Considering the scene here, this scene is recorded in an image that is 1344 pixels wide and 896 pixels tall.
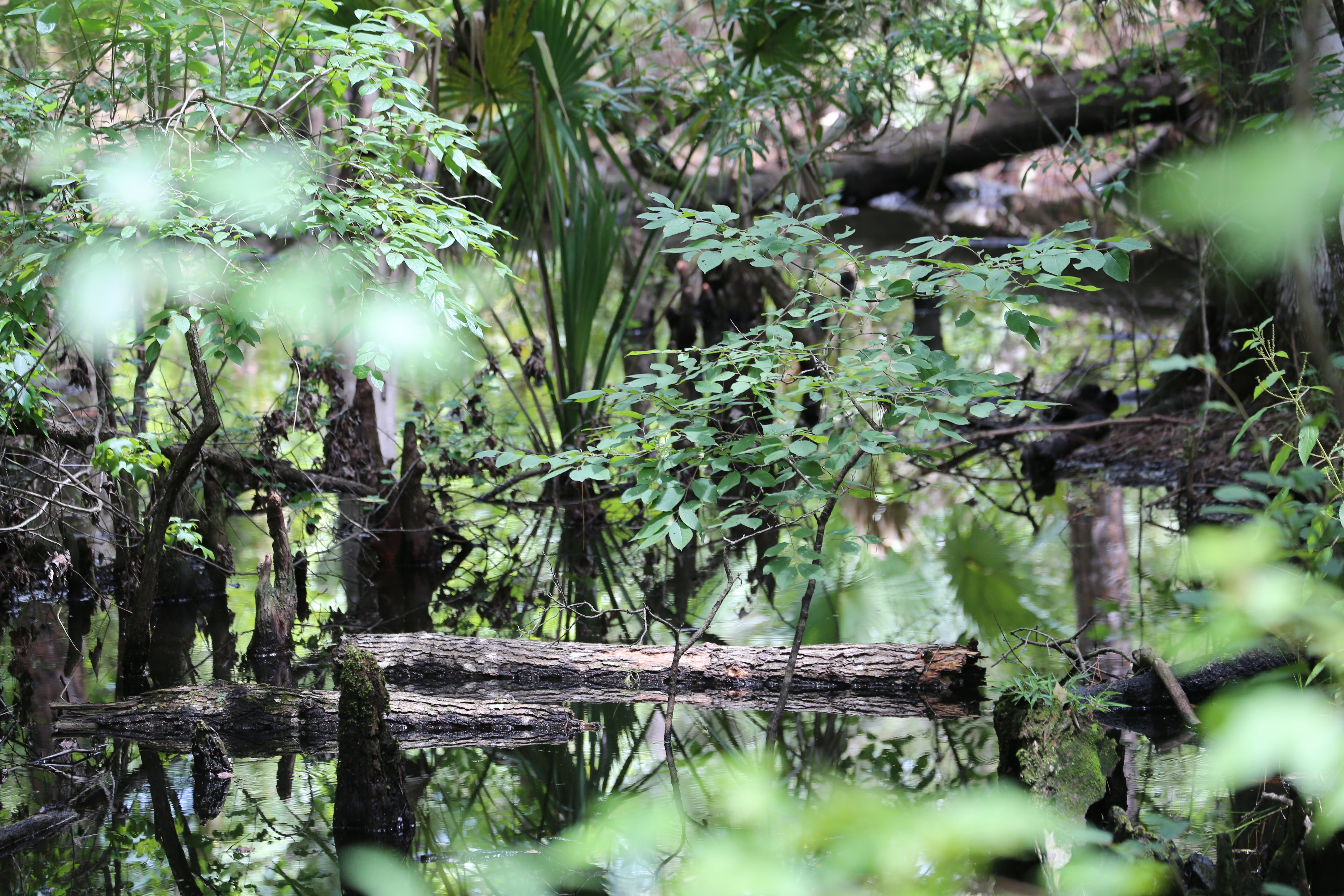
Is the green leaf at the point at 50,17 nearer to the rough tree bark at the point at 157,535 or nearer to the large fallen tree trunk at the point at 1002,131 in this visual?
the rough tree bark at the point at 157,535

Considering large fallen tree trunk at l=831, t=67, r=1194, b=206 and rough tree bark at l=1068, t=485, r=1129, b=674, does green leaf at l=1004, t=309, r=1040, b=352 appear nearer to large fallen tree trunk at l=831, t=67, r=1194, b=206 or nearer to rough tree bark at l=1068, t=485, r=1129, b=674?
rough tree bark at l=1068, t=485, r=1129, b=674

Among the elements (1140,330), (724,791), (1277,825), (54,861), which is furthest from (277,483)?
(1140,330)

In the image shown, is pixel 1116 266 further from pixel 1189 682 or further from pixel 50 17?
pixel 50 17

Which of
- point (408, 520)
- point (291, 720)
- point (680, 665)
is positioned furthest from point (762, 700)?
point (408, 520)

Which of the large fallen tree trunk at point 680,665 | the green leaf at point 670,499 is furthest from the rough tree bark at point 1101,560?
the green leaf at point 670,499

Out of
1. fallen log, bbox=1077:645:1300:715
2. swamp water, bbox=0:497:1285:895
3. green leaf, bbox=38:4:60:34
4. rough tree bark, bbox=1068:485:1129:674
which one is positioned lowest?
swamp water, bbox=0:497:1285:895

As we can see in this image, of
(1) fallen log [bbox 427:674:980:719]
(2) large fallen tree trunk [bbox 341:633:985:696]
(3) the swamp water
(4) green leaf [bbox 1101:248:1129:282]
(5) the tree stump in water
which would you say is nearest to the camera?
(4) green leaf [bbox 1101:248:1129:282]

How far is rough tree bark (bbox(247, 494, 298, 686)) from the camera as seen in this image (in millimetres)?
4238

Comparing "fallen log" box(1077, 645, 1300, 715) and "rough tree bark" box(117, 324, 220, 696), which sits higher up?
"rough tree bark" box(117, 324, 220, 696)

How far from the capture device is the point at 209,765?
10.1 feet

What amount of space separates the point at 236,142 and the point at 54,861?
203cm

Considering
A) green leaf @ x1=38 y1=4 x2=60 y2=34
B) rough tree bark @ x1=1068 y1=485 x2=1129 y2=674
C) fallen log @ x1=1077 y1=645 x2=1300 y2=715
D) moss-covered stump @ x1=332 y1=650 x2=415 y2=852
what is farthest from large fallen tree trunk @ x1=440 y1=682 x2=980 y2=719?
green leaf @ x1=38 y1=4 x2=60 y2=34

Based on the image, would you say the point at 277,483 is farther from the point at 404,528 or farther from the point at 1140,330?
the point at 1140,330

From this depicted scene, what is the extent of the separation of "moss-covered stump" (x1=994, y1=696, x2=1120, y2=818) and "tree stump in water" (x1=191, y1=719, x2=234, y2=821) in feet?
7.25
